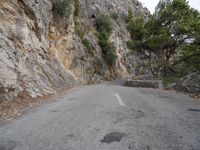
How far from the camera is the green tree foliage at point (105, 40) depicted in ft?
126

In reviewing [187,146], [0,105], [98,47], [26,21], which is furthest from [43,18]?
[98,47]

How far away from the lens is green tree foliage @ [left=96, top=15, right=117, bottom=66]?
3850 cm

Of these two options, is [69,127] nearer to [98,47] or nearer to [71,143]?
[71,143]

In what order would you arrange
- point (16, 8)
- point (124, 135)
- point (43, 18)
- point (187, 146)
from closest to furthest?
1. point (187, 146)
2. point (124, 135)
3. point (16, 8)
4. point (43, 18)

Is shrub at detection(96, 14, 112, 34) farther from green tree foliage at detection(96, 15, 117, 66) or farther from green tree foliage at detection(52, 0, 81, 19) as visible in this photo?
green tree foliage at detection(52, 0, 81, 19)

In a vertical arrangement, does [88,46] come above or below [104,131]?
above

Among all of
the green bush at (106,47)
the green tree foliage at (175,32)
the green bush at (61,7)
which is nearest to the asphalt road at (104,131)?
the green bush at (61,7)

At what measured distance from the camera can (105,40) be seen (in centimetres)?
3853

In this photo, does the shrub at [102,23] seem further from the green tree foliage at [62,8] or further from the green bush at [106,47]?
the green tree foliage at [62,8]

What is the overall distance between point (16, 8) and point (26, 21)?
1.02m

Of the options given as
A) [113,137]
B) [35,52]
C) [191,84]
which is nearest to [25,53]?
[35,52]

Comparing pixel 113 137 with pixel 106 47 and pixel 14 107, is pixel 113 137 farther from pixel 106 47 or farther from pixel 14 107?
pixel 106 47

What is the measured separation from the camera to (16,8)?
13.5 meters

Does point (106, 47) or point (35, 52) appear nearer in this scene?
point (35, 52)
